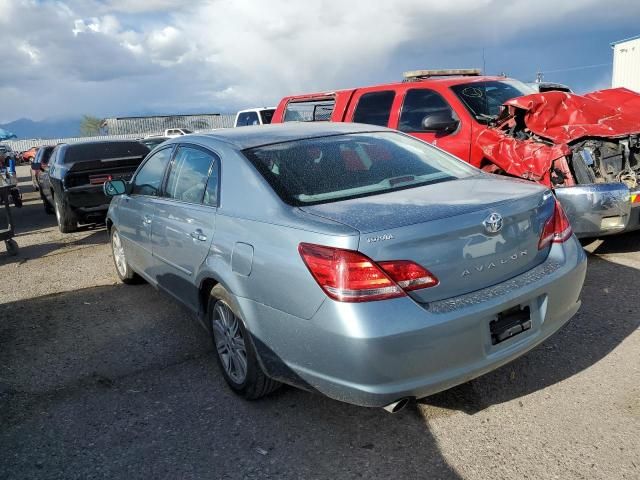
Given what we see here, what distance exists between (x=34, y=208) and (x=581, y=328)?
1499cm

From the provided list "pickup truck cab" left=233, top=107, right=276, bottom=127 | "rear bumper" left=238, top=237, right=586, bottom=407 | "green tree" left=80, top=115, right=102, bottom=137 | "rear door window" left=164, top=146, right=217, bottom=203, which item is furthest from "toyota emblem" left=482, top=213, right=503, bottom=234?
"green tree" left=80, top=115, right=102, bottom=137

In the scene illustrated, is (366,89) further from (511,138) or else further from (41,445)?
(41,445)

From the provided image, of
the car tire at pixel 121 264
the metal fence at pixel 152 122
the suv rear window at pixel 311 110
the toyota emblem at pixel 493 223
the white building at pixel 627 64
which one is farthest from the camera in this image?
the metal fence at pixel 152 122

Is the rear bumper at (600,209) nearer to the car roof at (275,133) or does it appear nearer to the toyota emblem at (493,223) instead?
the car roof at (275,133)

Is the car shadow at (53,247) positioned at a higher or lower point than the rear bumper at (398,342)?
lower

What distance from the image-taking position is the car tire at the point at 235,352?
3.16 meters

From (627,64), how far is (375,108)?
81.5 ft

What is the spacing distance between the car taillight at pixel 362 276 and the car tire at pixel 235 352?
77cm

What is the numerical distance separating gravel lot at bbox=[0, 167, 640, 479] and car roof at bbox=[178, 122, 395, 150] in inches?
61.6

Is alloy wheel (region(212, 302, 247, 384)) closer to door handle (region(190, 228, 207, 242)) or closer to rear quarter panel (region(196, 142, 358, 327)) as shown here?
rear quarter panel (region(196, 142, 358, 327))

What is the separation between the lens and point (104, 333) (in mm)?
4699

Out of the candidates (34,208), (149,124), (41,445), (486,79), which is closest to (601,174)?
(486,79)

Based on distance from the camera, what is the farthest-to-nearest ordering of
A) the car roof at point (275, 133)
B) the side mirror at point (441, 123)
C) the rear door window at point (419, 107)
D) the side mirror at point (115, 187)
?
the rear door window at point (419, 107) < the side mirror at point (441, 123) < the side mirror at point (115, 187) < the car roof at point (275, 133)

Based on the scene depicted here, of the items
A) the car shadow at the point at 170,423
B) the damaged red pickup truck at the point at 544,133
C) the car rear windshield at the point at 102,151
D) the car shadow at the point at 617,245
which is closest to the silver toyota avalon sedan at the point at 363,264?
the car shadow at the point at 170,423
